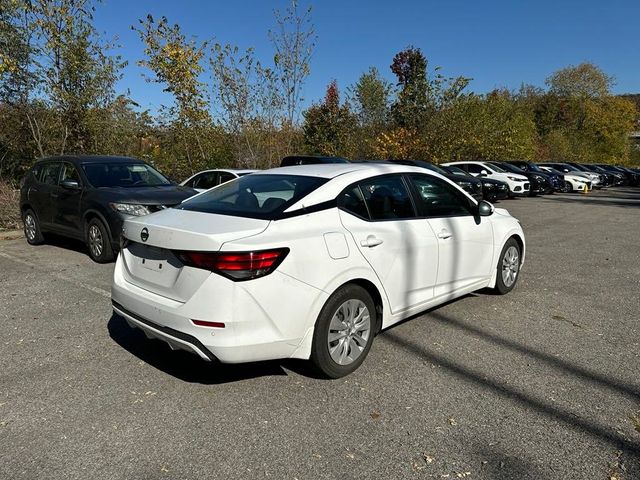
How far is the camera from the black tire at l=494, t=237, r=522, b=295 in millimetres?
5508

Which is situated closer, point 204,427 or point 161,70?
point 204,427

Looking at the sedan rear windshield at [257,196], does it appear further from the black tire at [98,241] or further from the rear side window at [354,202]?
the black tire at [98,241]

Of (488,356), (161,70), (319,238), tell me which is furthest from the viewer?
(161,70)

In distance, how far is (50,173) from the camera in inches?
335

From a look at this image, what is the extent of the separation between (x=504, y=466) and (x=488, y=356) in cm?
150

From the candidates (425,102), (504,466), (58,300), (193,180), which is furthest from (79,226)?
(425,102)

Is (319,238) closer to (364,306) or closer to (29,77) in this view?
(364,306)

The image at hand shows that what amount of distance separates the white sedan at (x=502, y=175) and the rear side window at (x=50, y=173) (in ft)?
50.8

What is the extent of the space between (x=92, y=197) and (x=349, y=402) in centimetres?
571

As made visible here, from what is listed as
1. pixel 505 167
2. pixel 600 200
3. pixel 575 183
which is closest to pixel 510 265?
pixel 600 200

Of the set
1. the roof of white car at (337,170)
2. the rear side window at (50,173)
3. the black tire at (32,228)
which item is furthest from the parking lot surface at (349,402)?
the black tire at (32,228)

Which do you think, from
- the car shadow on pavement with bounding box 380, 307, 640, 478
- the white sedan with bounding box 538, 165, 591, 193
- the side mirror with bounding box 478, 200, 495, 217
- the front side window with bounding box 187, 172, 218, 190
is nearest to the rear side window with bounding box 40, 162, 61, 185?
the front side window with bounding box 187, 172, 218, 190

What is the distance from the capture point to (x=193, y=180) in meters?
11.0

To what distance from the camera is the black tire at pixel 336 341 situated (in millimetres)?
3398
